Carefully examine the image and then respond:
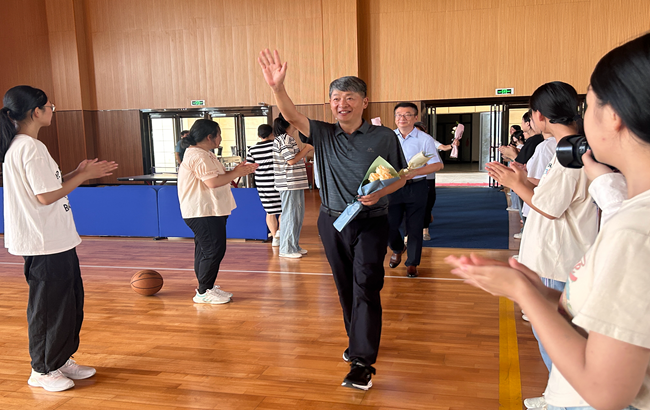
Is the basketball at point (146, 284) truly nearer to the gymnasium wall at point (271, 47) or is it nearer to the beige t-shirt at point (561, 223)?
the beige t-shirt at point (561, 223)

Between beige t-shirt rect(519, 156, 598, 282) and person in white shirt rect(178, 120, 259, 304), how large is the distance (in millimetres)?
2697

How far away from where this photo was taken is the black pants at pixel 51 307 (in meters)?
3.08

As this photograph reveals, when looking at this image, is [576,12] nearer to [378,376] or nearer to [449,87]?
[449,87]

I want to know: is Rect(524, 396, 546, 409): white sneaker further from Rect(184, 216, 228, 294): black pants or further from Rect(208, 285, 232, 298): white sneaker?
Rect(208, 285, 232, 298): white sneaker

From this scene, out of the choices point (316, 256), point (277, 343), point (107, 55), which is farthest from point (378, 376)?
point (107, 55)

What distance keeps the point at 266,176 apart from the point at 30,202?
403 cm

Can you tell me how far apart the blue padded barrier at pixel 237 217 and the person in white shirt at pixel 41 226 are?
4.27 metres

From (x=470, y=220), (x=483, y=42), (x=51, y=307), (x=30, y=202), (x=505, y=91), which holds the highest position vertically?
(x=483, y=42)

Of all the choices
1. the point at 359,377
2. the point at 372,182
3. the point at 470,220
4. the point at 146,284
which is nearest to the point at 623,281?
the point at 372,182

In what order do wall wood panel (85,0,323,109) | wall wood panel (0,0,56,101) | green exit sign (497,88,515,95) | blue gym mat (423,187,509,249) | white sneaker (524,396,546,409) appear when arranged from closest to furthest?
1. white sneaker (524,396,546,409)
2. blue gym mat (423,187,509,249)
3. green exit sign (497,88,515,95)
4. wall wood panel (85,0,323,109)
5. wall wood panel (0,0,56,101)

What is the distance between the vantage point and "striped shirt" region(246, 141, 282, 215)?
685 centimetres

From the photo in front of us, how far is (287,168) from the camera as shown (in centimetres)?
655

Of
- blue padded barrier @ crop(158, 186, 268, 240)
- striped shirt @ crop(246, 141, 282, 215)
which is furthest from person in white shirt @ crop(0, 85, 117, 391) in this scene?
blue padded barrier @ crop(158, 186, 268, 240)

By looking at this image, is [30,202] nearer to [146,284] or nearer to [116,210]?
[146,284]
